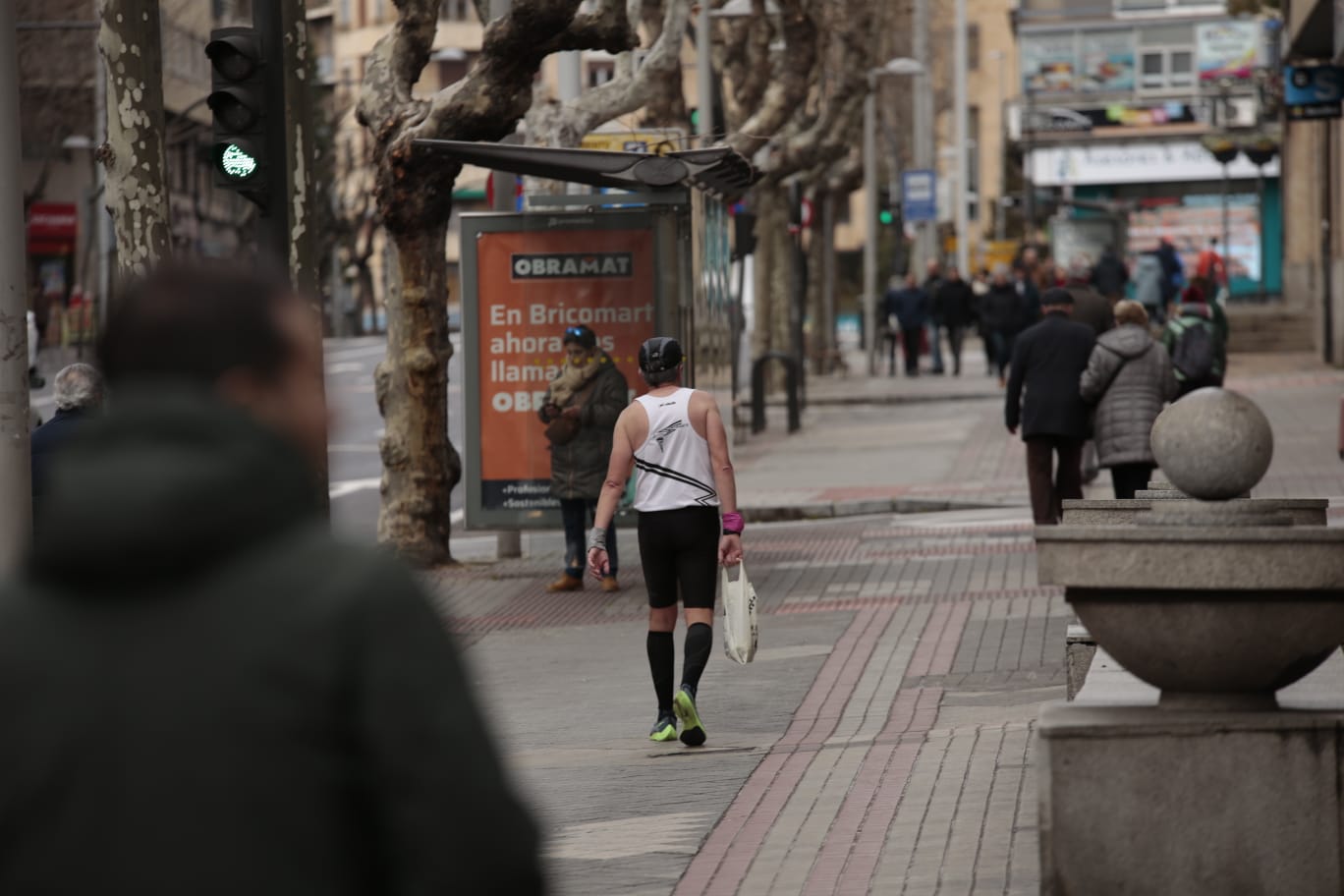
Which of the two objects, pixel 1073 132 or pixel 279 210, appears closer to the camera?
pixel 279 210

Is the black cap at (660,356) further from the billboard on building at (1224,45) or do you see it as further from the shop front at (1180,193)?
the billboard on building at (1224,45)

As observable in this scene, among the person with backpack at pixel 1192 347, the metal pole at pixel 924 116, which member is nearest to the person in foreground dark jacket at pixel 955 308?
the metal pole at pixel 924 116

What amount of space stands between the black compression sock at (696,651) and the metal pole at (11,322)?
11.4 ft

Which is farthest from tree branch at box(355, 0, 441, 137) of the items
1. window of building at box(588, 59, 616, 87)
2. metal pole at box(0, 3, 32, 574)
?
window of building at box(588, 59, 616, 87)

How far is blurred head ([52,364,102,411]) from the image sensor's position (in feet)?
36.0

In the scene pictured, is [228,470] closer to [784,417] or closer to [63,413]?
[63,413]

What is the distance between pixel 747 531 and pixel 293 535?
16.3 m

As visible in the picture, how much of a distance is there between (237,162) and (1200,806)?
23.7ft

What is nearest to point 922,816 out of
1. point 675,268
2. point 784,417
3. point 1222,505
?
point 1222,505

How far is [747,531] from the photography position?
18.7m

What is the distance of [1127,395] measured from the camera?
1422 centimetres

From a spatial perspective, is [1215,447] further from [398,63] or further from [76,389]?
[398,63]

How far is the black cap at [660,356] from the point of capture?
31.6 feet

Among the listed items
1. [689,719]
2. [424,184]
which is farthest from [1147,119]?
[689,719]
